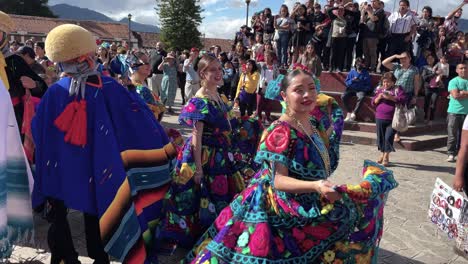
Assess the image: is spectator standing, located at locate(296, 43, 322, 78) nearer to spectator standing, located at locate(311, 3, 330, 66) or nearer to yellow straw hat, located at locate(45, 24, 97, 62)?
spectator standing, located at locate(311, 3, 330, 66)

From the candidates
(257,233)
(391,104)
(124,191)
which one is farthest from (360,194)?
(391,104)

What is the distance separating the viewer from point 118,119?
118 inches

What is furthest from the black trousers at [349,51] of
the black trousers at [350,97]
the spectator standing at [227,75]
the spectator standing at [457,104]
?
the spectator standing at [457,104]

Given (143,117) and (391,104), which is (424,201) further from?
(143,117)

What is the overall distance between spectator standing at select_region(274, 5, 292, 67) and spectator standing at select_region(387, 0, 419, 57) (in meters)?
3.04

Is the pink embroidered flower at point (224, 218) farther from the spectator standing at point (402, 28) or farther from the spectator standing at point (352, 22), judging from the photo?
the spectator standing at point (402, 28)

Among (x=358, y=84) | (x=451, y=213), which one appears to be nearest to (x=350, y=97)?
(x=358, y=84)

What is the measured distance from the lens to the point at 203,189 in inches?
157

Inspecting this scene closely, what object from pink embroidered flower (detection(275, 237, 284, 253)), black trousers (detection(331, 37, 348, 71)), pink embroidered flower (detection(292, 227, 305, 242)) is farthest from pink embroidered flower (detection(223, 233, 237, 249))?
black trousers (detection(331, 37, 348, 71))

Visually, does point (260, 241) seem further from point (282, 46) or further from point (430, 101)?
point (282, 46)

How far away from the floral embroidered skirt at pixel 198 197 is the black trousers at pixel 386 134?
15.3 feet

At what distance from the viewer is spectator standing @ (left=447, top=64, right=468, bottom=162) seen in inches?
300

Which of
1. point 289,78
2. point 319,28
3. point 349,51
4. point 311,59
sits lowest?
point 289,78

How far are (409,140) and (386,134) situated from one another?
7.17ft
